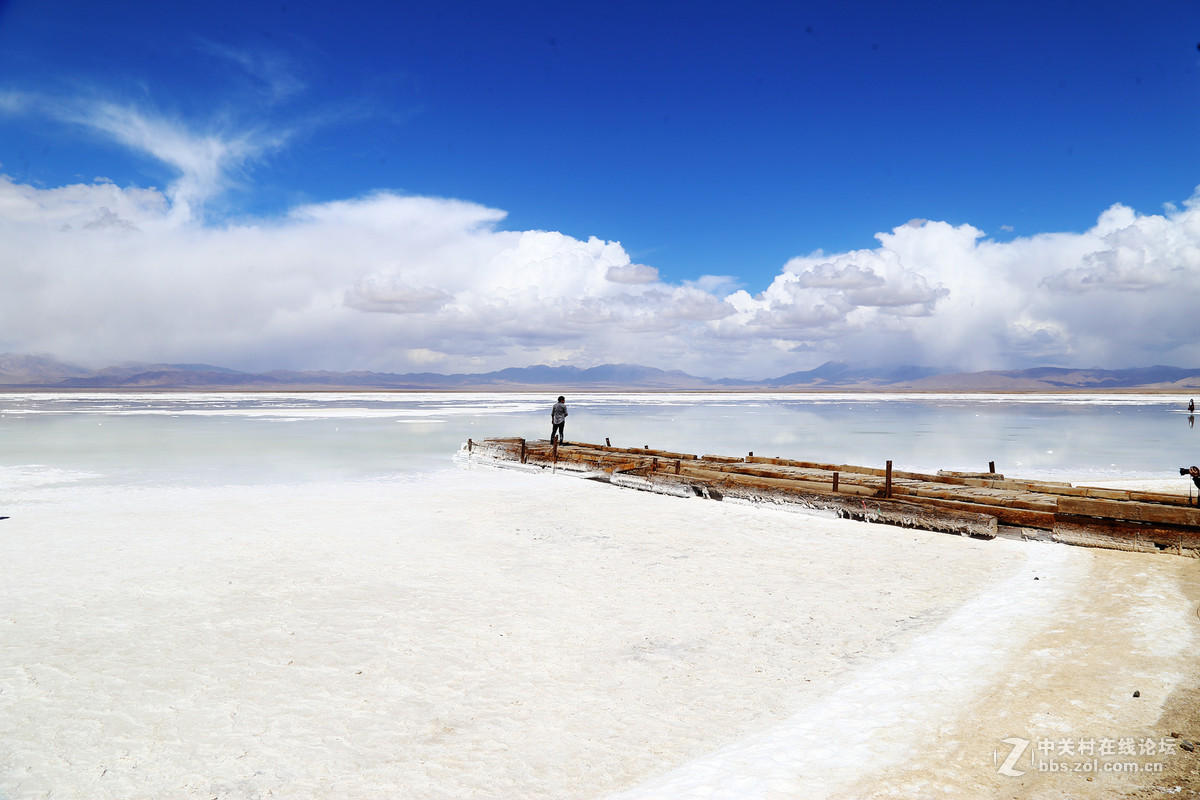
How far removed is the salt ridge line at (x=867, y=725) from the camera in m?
4.11

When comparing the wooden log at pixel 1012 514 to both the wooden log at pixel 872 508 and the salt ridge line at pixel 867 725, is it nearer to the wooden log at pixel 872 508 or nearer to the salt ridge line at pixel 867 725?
the wooden log at pixel 872 508

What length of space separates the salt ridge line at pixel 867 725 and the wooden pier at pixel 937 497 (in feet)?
13.9

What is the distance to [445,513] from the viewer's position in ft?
42.6

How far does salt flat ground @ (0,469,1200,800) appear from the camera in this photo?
14.0 ft

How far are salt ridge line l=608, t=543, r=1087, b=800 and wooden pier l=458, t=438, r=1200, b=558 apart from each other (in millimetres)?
4228

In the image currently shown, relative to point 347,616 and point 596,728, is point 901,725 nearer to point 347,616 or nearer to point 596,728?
point 596,728

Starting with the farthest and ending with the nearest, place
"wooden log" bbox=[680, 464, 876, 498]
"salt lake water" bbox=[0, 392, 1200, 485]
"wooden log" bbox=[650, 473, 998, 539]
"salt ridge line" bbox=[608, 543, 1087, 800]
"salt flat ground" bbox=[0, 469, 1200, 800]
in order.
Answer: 1. "salt lake water" bbox=[0, 392, 1200, 485]
2. "wooden log" bbox=[680, 464, 876, 498]
3. "wooden log" bbox=[650, 473, 998, 539]
4. "salt flat ground" bbox=[0, 469, 1200, 800]
5. "salt ridge line" bbox=[608, 543, 1087, 800]

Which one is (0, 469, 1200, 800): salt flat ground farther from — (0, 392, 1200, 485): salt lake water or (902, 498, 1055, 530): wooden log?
(0, 392, 1200, 485): salt lake water

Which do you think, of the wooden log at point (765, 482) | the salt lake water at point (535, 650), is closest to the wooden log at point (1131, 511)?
the salt lake water at point (535, 650)

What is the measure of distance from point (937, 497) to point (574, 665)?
9460mm

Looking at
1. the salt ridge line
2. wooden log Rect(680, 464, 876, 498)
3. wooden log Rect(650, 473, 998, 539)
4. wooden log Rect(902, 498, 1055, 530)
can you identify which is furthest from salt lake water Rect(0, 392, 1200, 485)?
the salt ridge line

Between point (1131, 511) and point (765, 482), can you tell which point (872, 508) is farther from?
point (1131, 511)

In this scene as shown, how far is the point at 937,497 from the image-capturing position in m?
12.6

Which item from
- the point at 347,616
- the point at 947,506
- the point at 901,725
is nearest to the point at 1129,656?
the point at 901,725
